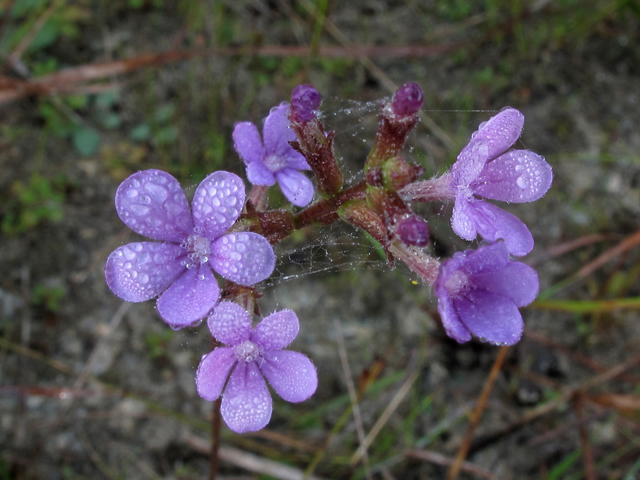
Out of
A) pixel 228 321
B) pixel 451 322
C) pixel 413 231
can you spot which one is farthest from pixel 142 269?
pixel 451 322

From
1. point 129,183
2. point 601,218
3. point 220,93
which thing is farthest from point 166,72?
point 601,218

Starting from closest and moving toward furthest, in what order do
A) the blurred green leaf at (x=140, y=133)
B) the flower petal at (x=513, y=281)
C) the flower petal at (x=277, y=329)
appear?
the flower petal at (x=513, y=281)
the flower petal at (x=277, y=329)
the blurred green leaf at (x=140, y=133)

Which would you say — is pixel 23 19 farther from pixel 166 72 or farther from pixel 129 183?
pixel 129 183

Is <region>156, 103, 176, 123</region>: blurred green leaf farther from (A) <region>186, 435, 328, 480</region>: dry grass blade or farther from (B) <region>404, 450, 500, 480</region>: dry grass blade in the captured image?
(B) <region>404, 450, 500, 480</region>: dry grass blade

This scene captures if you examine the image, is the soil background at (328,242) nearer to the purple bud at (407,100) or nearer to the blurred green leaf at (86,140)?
the blurred green leaf at (86,140)

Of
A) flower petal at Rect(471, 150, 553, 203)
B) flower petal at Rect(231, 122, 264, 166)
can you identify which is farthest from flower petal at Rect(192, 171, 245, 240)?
flower petal at Rect(471, 150, 553, 203)

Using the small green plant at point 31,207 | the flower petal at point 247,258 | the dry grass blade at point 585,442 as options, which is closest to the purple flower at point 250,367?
the flower petal at point 247,258
